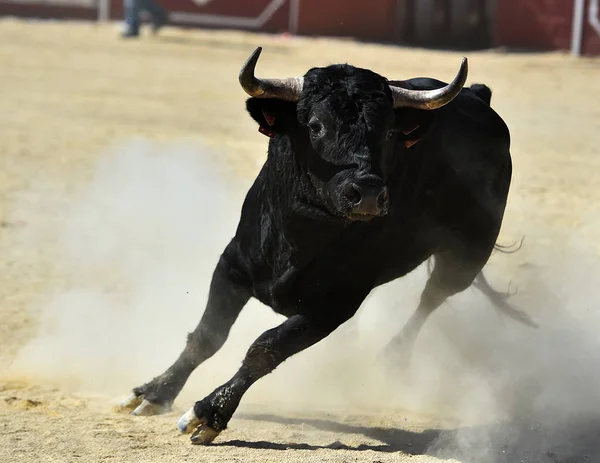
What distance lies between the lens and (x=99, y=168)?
9.42 meters

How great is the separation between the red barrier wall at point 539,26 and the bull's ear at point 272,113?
1422 centimetres

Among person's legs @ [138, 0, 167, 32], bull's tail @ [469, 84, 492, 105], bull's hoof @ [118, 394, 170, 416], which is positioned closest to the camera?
bull's hoof @ [118, 394, 170, 416]

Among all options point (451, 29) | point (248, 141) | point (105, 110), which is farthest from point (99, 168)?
point (451, 29)

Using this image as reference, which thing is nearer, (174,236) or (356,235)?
(356,235)

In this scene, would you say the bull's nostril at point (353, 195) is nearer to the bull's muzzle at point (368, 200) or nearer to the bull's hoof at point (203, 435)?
the bull's muzzle at point (368, 200)

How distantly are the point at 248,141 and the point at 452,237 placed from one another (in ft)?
19.2

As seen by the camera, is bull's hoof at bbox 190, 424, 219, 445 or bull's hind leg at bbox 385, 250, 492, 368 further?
bull's hind leg at bbox 385, 250, 492, 368

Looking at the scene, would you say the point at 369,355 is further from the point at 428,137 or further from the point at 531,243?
the point at 531,243

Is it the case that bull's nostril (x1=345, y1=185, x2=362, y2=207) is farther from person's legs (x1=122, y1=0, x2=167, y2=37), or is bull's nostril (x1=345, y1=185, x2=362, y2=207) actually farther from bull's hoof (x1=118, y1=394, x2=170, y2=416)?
person's legs (x1=122, y1=0, x2=167, y2=37)

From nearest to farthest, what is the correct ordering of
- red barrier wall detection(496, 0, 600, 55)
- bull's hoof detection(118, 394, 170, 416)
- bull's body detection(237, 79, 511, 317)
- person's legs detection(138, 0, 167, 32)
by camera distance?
1. bull's body detection(237, 79, 511, 317)
2. bull's hoof detection(118, 394, 170, 416)
3. red barrier wall detection(496, 0, 600, 55)
4. person's legs detection(138, 0, 167, 32)

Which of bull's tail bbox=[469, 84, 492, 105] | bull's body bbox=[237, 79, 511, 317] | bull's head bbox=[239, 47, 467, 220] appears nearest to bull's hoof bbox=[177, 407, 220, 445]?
bull's body bbox=[237, 79, 511, 317]

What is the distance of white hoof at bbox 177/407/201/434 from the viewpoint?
4152 millimetres

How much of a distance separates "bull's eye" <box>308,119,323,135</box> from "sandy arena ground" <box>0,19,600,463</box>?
1152 millimetres

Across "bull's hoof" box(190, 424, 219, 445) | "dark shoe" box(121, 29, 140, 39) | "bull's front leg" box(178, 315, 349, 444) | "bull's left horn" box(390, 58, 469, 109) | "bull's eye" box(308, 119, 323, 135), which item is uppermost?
"dark shoe" box(121, 29, 140, 39)
